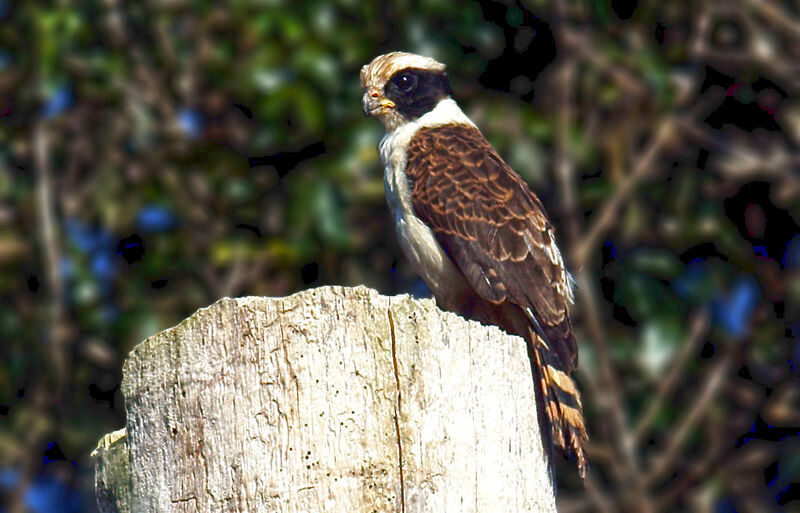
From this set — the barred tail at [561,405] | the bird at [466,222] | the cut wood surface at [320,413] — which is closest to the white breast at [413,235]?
the bird at [466,222]

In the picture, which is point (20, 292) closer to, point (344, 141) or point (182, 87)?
point (182, 87)

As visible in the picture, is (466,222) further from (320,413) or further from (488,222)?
(320,413)

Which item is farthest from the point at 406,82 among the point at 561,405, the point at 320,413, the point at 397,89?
the point at 320,413

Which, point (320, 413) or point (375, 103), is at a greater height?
point (375, 103)

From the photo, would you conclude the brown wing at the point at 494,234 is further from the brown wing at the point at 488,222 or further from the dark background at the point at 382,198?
the dark background at the point at 382,198

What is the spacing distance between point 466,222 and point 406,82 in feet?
2.25

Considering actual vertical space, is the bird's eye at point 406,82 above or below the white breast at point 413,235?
above

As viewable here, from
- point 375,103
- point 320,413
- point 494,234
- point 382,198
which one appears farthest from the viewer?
point 382,198

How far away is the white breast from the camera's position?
408cm

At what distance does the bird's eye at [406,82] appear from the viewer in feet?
14.7

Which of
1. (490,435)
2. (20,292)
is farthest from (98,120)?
(490,435)

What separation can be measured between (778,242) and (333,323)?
3.98m

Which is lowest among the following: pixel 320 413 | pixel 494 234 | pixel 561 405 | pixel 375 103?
pixel 320 413

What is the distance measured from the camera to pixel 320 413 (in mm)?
2324
